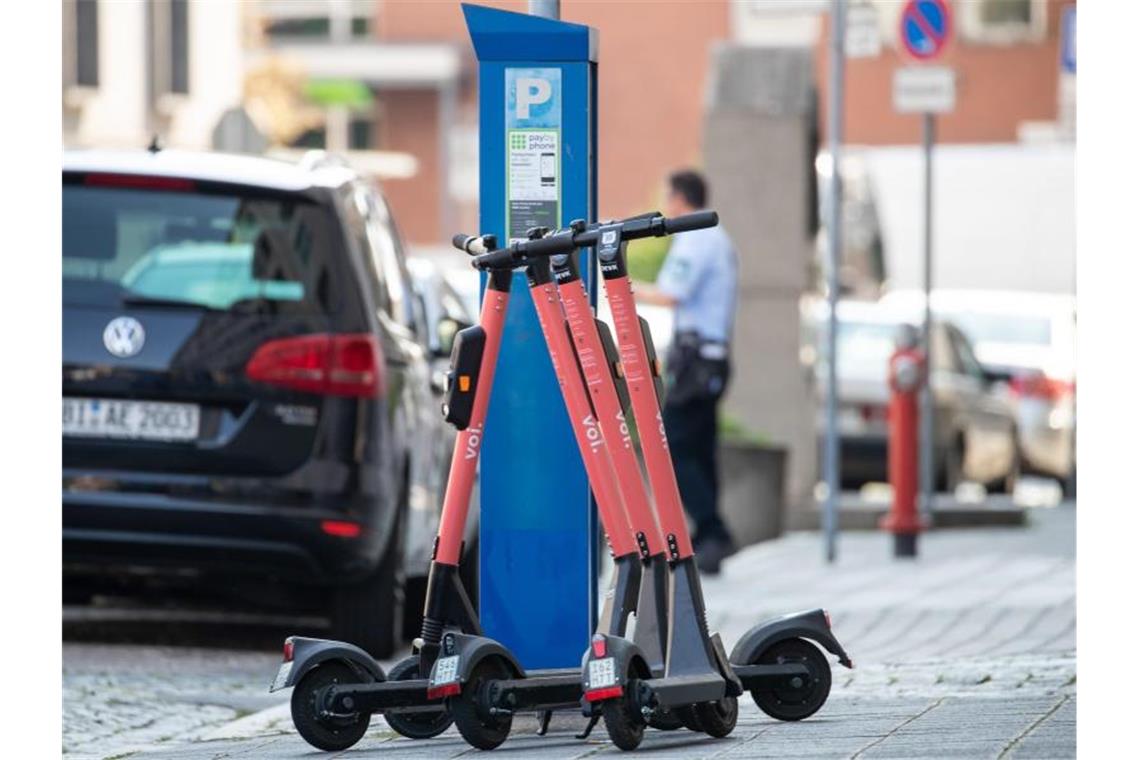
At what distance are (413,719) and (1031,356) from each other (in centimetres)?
1911

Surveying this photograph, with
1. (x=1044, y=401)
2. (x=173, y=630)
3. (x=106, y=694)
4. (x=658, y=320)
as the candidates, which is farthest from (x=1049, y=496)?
(x=106, y=694)

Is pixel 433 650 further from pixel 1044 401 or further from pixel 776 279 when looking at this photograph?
pixel 1044 401

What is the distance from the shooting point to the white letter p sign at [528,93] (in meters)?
7.24

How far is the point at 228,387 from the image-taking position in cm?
956

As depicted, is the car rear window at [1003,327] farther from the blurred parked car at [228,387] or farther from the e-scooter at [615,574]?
the e-scooter at [615,574]

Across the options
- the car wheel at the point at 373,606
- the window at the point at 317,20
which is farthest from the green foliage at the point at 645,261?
the car wheel at the point at 373,606

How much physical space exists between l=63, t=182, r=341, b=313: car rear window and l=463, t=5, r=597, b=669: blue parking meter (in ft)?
8.29

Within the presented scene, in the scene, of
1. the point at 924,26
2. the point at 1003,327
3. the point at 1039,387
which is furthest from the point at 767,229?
the point at 1003,327

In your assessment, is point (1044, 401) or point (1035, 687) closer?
point (1035, 687)

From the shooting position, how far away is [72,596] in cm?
1150

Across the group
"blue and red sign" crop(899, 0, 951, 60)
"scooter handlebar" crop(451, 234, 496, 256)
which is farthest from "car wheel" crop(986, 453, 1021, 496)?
"scooter handlebar" crop(451, 234, 496, 256)

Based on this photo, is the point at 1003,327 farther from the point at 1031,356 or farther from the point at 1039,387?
the point at 1039,387
